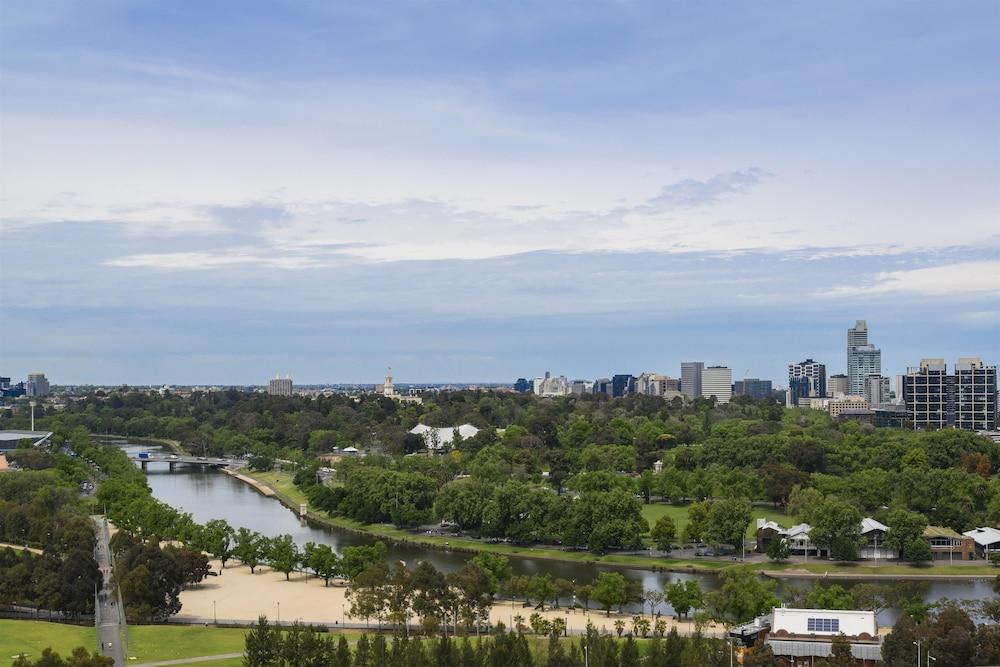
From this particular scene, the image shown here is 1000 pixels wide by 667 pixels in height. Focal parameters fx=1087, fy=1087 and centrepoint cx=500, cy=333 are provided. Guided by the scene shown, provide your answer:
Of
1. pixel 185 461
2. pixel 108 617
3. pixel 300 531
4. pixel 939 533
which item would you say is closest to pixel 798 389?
pixel 185 461

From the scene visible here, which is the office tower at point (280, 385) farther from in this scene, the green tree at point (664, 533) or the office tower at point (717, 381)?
the green tree at point (664, 533)

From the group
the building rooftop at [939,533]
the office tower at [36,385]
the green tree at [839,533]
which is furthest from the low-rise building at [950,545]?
the office tower at [36,385]

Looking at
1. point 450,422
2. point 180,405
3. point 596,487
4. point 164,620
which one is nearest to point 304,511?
point 596,487

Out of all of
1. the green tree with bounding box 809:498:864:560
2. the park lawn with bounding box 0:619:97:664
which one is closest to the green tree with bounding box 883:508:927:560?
the green tree with bounding box 809:498:864:560

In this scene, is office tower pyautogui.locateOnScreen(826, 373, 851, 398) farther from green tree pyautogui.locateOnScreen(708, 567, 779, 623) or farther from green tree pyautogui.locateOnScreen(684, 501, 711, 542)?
green tree pyautogui.locateOnScreen(708, 567, 779, 623)

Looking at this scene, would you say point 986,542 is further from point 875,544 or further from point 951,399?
point 951,399

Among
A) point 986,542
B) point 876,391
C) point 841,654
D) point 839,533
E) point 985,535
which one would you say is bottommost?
point 841,654
